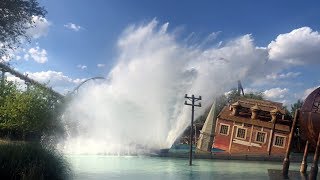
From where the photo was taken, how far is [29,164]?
819 inches

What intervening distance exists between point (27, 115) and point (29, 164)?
19.3 meters

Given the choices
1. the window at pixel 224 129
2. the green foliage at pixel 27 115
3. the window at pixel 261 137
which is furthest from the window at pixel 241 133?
the green foliage at pixel 27 115

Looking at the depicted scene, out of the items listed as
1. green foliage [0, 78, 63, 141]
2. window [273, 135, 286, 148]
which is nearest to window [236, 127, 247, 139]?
window [273, 135, 286, 148]

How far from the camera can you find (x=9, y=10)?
2433 centimetres

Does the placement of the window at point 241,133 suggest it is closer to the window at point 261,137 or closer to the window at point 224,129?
the window at point 224,129

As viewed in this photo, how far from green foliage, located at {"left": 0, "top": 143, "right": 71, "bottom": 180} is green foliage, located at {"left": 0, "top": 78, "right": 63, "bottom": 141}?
1426 centimetres

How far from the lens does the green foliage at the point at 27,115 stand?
38.6 m

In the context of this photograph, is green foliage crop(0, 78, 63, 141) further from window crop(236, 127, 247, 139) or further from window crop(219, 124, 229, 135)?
window crop(236, 127, 247, 139)

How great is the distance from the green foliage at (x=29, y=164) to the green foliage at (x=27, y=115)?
14.3 m

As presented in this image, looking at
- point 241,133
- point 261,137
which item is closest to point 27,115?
point 241,133

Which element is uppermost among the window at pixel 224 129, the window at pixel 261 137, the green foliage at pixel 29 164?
the window at pixel 224 129

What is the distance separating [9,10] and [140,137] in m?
40.4

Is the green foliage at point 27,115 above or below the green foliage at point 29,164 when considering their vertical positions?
above

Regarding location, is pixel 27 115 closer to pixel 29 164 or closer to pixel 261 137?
pixel 29 164
